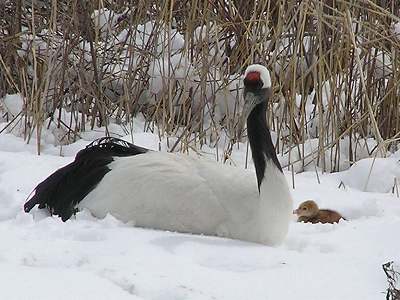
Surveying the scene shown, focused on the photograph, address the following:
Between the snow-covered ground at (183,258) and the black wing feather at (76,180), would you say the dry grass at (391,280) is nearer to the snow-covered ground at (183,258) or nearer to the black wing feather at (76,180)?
the snow-covered ground at (183,258)

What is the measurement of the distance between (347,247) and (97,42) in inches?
118

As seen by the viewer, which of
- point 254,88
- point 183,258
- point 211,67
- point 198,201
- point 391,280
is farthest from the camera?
point 211,67

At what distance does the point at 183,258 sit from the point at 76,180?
1225mm

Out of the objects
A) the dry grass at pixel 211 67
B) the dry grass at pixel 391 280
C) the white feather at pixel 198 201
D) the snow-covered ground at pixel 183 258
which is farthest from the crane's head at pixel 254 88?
the dry grass at pixel 211 67

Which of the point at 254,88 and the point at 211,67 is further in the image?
the point at 211,67

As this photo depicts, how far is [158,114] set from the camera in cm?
657

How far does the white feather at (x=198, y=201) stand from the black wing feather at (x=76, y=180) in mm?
103

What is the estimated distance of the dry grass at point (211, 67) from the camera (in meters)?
5.90

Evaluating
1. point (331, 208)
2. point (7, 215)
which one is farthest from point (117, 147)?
point (331, 208)

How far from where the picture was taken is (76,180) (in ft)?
15.4

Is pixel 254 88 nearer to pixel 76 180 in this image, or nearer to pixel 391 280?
pixel 76 180

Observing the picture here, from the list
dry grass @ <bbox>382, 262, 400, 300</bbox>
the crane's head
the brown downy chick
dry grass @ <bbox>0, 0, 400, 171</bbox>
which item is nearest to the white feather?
the crane's head

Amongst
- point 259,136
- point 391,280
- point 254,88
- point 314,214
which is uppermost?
point 254,88

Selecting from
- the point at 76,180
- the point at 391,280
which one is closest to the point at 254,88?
the point at 76,180
